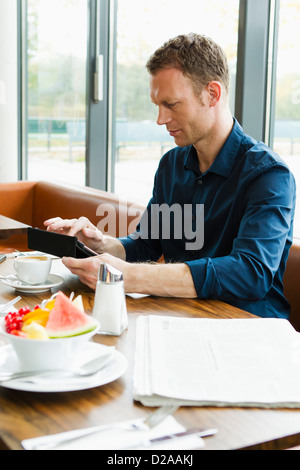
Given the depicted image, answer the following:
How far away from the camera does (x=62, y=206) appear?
3.63m

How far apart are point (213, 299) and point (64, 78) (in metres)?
3.90

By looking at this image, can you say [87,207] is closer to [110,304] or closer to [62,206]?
[62,206]

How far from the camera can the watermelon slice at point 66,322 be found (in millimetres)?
904

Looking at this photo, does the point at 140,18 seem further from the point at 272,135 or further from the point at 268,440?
the point at 268,440

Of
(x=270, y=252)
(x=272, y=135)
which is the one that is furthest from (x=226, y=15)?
(x=270, y=252)

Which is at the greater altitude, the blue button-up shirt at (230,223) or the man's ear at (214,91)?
the man's ear at (214,91)

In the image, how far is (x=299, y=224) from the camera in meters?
2.61

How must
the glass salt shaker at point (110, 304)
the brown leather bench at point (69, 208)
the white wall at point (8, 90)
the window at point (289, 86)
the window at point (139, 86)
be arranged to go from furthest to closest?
the white wall at point (8, 90), the window at point (139, 86), the window at point (289, 86), the brown leather bench at point (69, 208), the glass salt shaker at point (110, 304)

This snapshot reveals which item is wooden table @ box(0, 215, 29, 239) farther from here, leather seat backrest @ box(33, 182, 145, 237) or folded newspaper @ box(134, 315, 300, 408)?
folded newspaper @ box(134, 315, 300, 408)

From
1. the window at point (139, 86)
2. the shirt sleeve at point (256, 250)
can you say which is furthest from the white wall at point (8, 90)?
the shirt sleeve at point (256, 250)

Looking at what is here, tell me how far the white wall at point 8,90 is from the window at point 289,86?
3358 millimetres

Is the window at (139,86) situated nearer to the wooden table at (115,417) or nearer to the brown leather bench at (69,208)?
the brown leather bench at (69,208)

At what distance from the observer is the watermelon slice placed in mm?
904

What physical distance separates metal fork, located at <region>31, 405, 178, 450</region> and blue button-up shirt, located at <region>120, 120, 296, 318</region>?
0.62m
